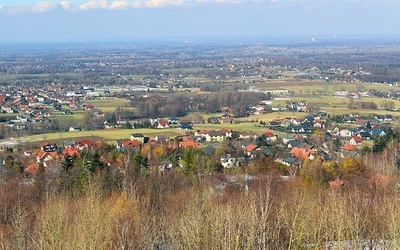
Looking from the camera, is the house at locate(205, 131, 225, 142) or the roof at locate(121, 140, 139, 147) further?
the house at locate(205, 131, 225, 142)

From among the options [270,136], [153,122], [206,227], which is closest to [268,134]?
[270,136]

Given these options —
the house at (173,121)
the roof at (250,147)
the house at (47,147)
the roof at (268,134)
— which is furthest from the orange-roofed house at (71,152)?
the house at (173,121)

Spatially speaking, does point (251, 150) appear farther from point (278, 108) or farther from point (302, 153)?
point (278, 108)

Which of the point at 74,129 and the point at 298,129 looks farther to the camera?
the point at 74,129

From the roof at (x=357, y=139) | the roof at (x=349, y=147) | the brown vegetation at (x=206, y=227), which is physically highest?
the brown vegetation at (x=206, y=227)

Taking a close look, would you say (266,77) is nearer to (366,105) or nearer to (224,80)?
(224,80)

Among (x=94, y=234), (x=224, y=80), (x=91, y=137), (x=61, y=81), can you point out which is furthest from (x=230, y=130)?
(x=61, y=81)

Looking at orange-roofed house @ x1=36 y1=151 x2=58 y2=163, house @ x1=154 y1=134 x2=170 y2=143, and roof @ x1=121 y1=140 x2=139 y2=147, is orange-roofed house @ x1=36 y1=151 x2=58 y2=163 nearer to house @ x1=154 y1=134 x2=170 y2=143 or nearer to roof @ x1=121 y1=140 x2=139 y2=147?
roof @ x1=121 y1=140 x2=139 y2=147

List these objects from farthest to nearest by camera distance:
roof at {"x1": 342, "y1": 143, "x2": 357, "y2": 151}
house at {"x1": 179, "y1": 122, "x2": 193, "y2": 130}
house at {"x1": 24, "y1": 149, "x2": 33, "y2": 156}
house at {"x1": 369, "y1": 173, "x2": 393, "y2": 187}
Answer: house at {"x1": 179, "y1": 122, "x2": 193, "y2": 130} → roof at {"x1": 342, "y1": 143, "x2": 357, "y2": 151} → house at {"x1": 24, "y1": 149, "x2": 33, "y2": 156} → house at {"x1": 369, "y1": 173, "x2": 393, "y2": 187}

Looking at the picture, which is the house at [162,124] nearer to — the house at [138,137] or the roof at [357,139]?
the house at [138,137]

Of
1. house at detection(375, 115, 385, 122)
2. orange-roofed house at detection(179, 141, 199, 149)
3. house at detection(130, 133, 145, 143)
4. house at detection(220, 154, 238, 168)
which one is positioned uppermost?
orange-roofed house at detection(179, 141, 199, 149)

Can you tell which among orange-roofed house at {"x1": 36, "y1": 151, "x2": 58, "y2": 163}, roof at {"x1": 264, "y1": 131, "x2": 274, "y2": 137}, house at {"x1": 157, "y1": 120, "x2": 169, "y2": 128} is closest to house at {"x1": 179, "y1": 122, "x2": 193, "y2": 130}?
house at {"x1": 157, "y1": 120, "x2": 169, "y2": 128}
